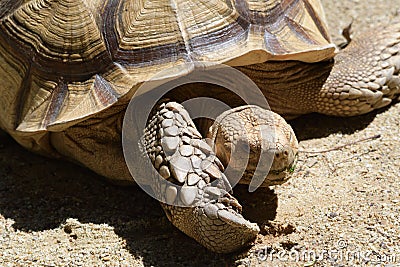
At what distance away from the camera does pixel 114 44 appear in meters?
3.49

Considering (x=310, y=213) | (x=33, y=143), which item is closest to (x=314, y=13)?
(x=310, y=213)

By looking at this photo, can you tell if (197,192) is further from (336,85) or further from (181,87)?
(336,85)

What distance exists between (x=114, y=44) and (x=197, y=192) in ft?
3.33

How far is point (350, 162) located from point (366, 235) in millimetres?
736

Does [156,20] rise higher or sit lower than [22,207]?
higher

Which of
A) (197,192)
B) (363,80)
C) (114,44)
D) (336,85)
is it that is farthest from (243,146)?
(363,80)

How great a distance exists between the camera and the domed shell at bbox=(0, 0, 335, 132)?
3428 mm

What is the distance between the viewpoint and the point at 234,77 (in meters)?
3.63

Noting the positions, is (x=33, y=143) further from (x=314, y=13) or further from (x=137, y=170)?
(x=314, y=13)

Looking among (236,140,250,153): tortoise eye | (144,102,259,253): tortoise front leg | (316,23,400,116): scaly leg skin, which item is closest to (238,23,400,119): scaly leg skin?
(316,23,400,116): scaly leg skin

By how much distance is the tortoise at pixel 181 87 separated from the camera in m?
3.15

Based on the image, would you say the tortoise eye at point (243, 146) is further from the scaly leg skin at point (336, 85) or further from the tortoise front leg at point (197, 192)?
the scaly leg skin at point (336, 85)

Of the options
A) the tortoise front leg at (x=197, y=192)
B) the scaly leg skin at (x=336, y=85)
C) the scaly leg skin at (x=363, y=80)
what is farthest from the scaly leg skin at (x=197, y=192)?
the scaly leg skin at (x=363, y=80)

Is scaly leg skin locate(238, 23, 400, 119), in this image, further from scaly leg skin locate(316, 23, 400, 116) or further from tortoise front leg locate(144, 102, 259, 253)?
tortoise front leg locate(144, 102, 259, 253)
